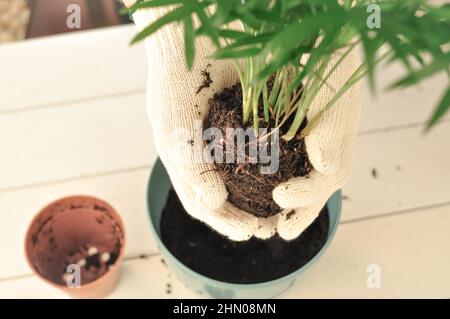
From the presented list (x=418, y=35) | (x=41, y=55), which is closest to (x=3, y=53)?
(x=41, y=55)

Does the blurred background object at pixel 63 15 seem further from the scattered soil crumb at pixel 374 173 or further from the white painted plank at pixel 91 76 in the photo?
the scattered soil crumb at pixel 374 173

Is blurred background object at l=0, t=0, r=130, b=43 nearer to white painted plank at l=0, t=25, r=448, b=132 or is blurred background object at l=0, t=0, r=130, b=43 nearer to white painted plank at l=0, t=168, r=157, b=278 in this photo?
white painted plank at l=0, t=25, r=448, b=132

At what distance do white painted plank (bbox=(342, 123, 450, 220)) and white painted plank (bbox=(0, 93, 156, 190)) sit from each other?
0.33 meters

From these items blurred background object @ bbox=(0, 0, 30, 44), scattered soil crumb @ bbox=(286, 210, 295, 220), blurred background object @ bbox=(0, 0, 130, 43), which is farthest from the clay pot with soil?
blurred background object @ bbox=(0, 0, 30, 44)

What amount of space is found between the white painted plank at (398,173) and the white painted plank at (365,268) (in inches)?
1.0

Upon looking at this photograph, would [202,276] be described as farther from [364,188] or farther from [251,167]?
[364,188]

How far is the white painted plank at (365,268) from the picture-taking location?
74cm

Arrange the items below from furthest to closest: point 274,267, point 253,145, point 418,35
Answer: point 274,267, point 253,145, point 418,35

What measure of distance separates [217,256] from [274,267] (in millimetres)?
76

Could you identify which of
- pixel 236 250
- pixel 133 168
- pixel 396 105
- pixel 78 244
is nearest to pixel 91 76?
pixel 133 168

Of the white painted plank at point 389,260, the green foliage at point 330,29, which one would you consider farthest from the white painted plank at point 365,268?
the green foliage at point 330,29

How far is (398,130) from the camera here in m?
0.85
